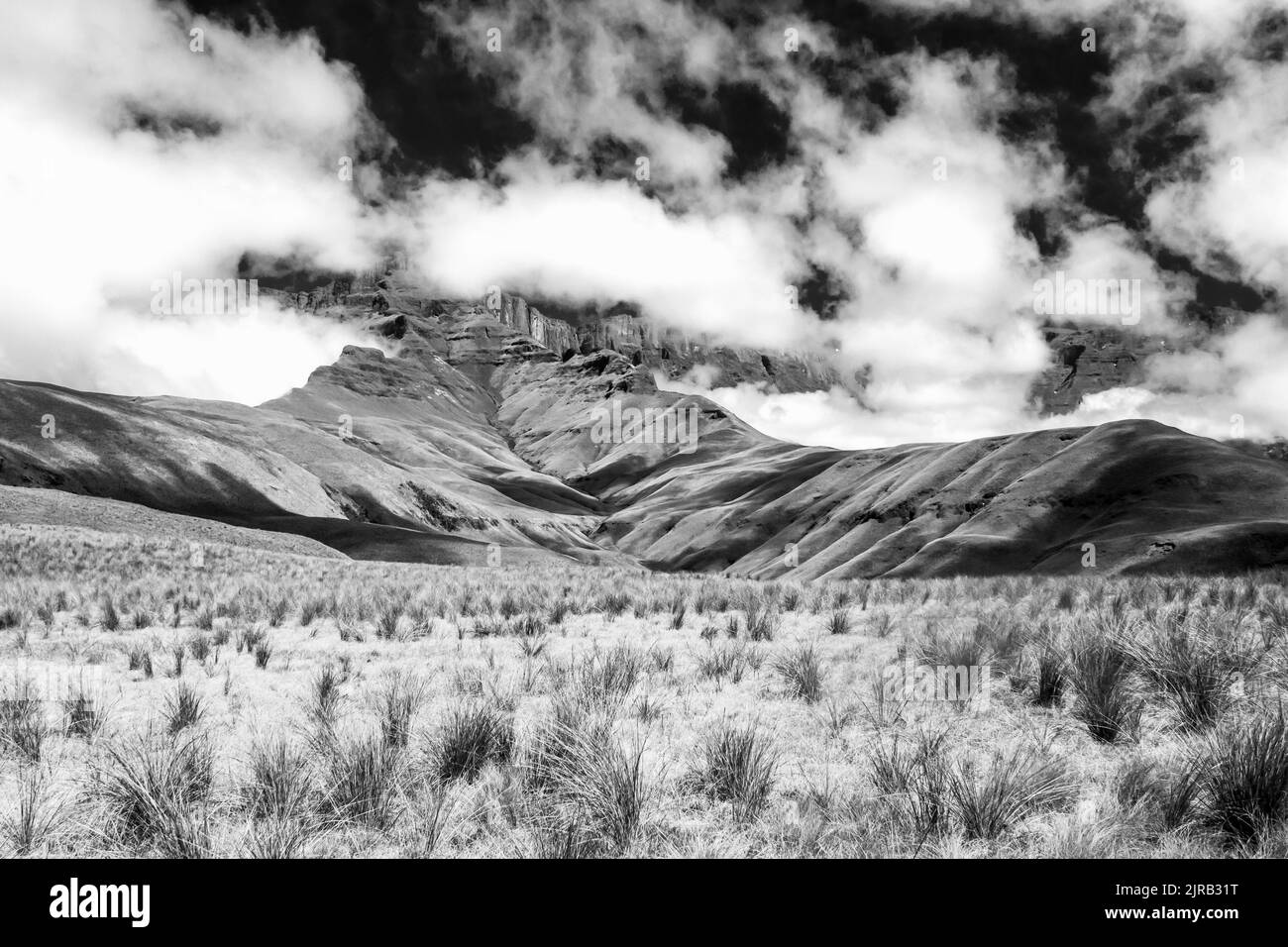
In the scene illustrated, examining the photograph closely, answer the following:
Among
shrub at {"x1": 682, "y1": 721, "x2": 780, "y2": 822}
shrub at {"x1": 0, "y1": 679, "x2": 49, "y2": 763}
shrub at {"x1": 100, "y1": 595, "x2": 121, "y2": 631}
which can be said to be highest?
shrub at {"x1": 100, "y1": 595, "x2": 121, "y2": 631}

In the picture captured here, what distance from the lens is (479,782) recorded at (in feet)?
14.8

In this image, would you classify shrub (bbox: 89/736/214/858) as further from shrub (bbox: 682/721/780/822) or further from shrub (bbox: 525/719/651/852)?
shrub (bbox: 682/721/780/822)

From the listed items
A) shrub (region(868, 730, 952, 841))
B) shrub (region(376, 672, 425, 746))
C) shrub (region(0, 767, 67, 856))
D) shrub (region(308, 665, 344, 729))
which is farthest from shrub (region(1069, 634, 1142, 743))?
shrub (region(0, 767, 67, 856))

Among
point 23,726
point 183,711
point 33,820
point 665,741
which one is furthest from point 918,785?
point 23,726

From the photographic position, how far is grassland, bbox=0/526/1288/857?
143 inches

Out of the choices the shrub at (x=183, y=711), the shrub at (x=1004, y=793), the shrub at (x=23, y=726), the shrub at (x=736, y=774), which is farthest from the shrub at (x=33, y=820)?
the shrub at (x=1004, y=793)

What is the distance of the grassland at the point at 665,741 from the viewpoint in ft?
12.0

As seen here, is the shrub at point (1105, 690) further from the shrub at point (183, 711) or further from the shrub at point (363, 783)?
the shrub at point (183, 711)

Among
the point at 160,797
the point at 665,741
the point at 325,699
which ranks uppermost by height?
the point at 160,797

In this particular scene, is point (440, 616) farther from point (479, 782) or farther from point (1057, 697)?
point (1057, 697)

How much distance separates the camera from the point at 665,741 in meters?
5.45

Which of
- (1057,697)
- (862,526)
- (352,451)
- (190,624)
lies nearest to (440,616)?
(190,624)

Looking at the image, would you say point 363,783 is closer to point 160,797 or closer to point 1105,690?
point 160,797
